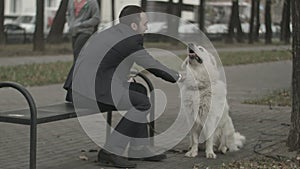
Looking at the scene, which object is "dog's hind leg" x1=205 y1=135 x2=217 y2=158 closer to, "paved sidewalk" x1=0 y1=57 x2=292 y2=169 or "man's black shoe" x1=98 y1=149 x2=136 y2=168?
"paved sidewalk" x1=0 y1=57 x2=292 y2=169

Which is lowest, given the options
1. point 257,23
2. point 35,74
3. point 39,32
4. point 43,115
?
point 257,23

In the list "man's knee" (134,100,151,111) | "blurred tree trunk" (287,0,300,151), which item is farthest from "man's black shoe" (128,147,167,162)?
"blurred tree trunk" (287,0,300,151)

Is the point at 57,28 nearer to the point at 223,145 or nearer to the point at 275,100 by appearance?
the point at 275,100

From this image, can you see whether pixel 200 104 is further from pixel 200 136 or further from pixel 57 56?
pixel 57 56

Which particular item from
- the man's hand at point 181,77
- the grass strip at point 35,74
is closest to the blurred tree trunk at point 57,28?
the grass strip at point 35,74

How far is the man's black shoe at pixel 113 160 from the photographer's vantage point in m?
7.00

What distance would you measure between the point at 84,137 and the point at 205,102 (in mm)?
2170

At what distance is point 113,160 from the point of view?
704cm

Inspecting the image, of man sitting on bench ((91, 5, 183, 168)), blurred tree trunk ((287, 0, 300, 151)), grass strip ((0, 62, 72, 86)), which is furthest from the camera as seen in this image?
grass strip ((0, 62, 72, 86))

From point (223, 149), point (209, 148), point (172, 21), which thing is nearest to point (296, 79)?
point (223, 149)

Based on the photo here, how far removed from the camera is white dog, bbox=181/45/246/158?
7.21m

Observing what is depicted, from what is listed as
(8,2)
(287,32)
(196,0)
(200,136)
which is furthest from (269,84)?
(196,0)

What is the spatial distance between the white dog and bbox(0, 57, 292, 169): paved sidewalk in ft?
0.67

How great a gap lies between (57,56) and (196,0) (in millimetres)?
48515
